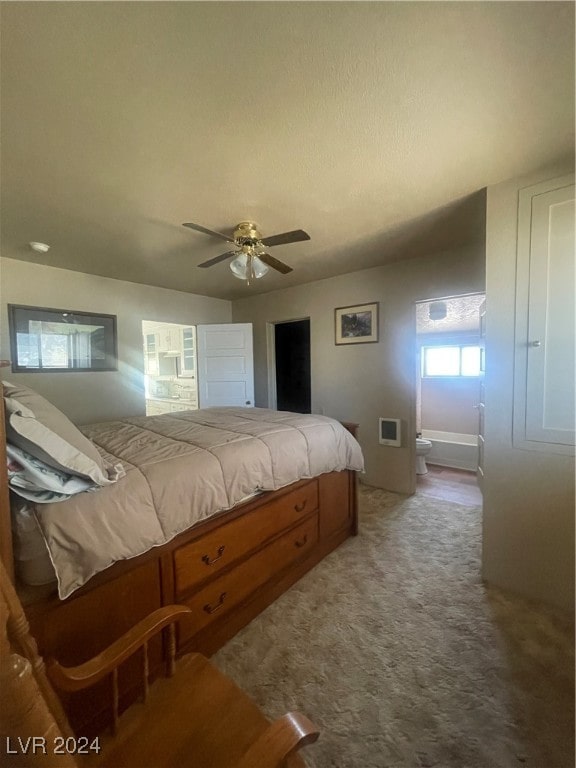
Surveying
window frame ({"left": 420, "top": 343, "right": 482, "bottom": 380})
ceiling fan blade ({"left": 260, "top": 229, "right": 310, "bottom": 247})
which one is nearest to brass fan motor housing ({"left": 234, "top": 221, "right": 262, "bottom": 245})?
ceiling fan blade ({"left": 260, "top": 229, "right": 310, "bottom": 247})

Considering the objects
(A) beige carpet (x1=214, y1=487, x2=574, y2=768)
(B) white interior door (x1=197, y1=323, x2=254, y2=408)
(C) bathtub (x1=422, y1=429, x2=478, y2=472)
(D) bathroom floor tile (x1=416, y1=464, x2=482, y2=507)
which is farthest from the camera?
(B) white interior door (x1=197, y1=323, x2=254, y2=408)

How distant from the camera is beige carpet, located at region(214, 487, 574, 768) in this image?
108 centimetres

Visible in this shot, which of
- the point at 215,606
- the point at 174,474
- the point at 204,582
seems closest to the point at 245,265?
the point at 174,474

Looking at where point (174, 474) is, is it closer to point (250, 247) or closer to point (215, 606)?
point (215, 606)

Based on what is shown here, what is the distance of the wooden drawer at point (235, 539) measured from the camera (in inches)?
54.6

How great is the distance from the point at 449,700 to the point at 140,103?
9.17 feet

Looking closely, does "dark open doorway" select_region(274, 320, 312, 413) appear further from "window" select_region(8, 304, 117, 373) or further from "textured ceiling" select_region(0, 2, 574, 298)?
"textured ceiling" select_region(0, 2, 574, 298)

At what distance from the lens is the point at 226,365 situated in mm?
4301

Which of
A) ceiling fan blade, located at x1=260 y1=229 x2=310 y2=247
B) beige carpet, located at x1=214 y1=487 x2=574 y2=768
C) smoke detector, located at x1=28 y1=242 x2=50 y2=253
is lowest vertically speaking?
beige carpet, located at x1=214 y1=487 x2=574 y2=768

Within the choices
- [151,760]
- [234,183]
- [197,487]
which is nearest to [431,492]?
[197,487]

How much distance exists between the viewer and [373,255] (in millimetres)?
3006

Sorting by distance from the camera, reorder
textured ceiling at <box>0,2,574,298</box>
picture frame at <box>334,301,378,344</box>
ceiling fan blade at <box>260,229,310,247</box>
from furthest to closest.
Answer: picture frame at <box>334,301,378,344</box>, ceiling fan blade at <box>260,229,310,247</box>, textured ceiling at <box>0,2,574,298</box>

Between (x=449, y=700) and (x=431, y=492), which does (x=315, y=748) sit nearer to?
(x=449, y=700)

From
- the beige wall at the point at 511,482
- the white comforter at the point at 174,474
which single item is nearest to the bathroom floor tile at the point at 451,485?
the beige wall at the point at 511,482
